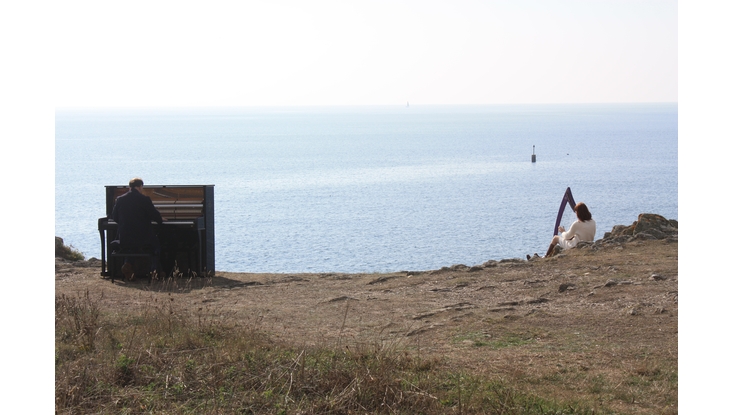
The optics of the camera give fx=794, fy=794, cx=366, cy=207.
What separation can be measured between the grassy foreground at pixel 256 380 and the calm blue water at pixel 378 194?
24754mm

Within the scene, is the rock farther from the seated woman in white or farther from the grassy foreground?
the seated woman in white

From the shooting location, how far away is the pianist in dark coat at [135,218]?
12211 mm

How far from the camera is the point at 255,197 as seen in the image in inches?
2566

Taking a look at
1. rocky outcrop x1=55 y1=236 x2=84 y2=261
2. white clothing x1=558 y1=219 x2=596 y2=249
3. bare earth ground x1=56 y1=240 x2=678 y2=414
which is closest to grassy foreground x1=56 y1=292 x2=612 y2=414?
bare earth ground x1=56 y1=240 x2=678 y2=414

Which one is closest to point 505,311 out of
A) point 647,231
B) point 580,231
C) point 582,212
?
point 580,231

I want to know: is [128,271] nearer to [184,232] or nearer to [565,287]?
[184,232]

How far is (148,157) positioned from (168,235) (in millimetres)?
100414

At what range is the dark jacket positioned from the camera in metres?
12.2

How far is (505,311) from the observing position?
9.70 m

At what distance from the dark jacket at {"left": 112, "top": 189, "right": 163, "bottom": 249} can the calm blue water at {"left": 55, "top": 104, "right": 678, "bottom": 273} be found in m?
19.2

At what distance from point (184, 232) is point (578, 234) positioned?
7.34m

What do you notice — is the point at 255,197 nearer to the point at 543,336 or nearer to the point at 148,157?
the point at 148,157

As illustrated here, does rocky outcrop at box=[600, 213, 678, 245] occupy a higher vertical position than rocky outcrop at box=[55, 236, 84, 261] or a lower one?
higher
